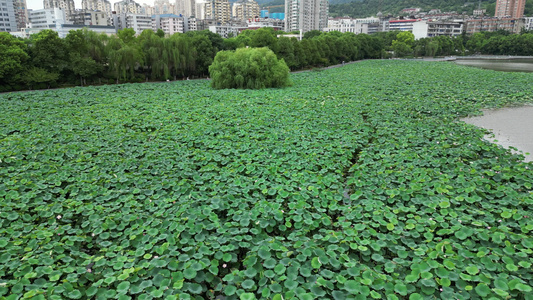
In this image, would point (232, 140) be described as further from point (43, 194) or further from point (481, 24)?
point (481, 24)

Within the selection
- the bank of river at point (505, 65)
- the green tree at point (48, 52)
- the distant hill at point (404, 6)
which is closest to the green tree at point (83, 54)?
the green tree at point (48, 52)

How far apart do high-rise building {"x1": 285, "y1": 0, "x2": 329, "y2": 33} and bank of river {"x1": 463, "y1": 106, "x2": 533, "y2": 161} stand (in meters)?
84.5

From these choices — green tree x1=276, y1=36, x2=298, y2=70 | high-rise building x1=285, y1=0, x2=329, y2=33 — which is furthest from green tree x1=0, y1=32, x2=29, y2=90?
high-rise building x1=285, y1=0, x2=329, y2=33

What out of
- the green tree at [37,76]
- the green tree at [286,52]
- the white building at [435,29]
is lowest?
the green tree at [37,76]

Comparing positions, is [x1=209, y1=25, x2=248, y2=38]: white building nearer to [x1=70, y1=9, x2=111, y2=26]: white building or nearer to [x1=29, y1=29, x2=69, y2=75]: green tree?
[x1=70, y1=9, x2=111, y2=26]: white building

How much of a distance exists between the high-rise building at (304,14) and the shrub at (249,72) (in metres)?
76.7

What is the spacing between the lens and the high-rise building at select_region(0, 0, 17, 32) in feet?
209

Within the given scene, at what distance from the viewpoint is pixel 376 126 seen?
1000 centimetres

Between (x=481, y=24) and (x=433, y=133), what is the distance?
301 ft

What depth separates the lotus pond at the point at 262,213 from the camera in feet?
10.8

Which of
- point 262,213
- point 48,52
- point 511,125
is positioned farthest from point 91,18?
point 262,213

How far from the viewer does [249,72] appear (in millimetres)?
20359

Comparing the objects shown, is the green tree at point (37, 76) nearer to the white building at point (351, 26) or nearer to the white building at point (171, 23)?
the white building at point (171, 23)

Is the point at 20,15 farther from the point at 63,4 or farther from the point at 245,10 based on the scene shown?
the point at 245,10
